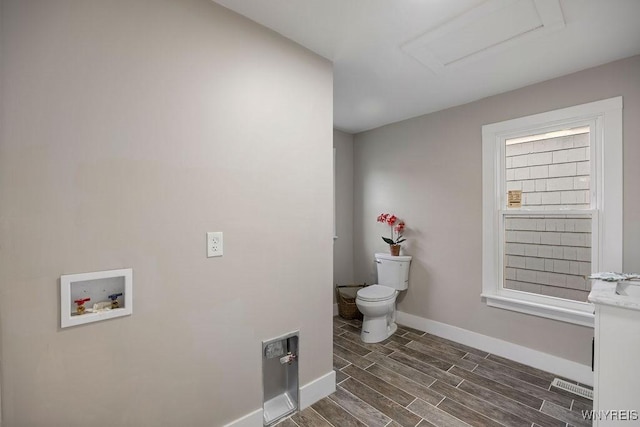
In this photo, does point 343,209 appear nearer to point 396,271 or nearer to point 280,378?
point 396,271

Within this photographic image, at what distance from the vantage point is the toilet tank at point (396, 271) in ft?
10.3

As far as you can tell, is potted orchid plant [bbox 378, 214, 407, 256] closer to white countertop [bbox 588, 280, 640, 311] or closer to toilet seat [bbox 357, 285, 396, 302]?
toilet seat [bbox 357, 285, 396, 302]

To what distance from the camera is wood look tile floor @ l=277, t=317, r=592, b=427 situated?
1759 millimetres

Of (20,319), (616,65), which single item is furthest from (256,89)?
(616,65)

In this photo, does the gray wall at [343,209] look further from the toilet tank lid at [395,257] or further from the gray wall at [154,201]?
the gray wall at [154,201]

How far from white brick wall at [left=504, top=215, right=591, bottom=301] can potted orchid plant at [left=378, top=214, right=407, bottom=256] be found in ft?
3.39

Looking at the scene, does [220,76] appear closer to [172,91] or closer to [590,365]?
[172,91]

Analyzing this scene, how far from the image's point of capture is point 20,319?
3.36ft

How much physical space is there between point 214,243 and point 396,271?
2.22 m

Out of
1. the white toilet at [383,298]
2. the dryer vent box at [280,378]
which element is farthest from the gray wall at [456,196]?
the dryer vent box at [280,378]

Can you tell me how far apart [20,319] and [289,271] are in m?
1.20

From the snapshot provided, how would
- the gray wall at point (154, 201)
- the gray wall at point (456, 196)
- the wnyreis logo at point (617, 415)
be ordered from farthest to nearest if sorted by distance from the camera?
1. the gray wall at point (456, 196)
2. the wnyreis logo at point (617, 415)
3. the gray wall at point (154, 201)

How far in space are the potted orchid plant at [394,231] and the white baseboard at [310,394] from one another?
1.59 meters

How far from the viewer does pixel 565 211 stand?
2.28 metres
